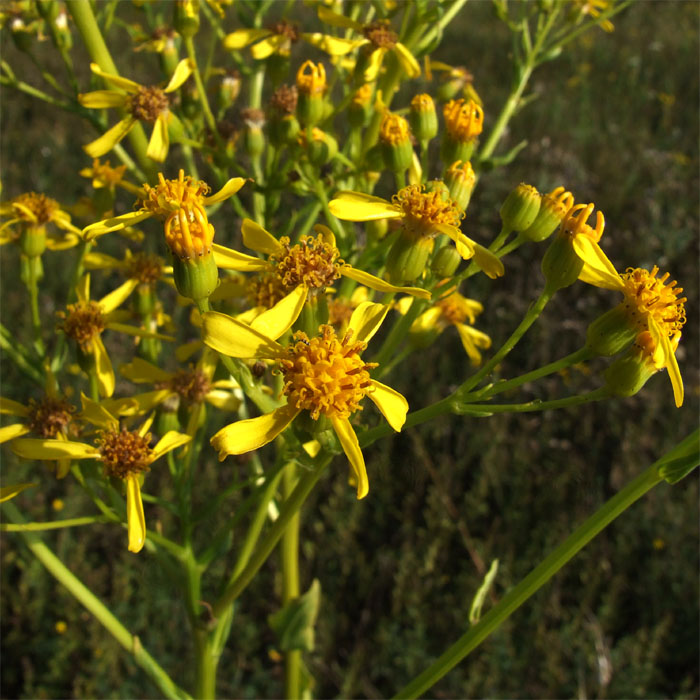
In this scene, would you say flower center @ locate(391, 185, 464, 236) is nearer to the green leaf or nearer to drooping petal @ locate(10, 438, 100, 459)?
drooping petal @ locate(10, 438, 100, 459)

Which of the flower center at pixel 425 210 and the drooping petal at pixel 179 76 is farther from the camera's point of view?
the drooping petal at pixel 179 76

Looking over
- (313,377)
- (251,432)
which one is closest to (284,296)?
(313,377)

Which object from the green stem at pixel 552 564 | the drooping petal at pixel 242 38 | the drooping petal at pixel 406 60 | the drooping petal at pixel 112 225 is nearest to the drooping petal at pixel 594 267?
the green stem at pixel 552 564

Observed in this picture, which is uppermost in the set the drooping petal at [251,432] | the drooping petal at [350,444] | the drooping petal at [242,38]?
the drooping petal at [242,38]

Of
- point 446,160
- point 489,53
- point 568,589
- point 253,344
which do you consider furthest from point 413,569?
point 489,53

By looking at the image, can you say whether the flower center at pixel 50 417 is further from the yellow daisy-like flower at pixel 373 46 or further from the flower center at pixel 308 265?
the yellow daisy-like flower at pixel 373 46

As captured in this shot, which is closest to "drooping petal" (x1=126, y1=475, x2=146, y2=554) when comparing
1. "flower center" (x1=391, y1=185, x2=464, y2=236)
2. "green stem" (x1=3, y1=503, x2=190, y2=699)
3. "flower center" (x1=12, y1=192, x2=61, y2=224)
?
"green stem" (x1=3, y1=503, x2=190, y2=699)

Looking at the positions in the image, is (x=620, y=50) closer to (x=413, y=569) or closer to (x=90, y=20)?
(x=413, y=569)
